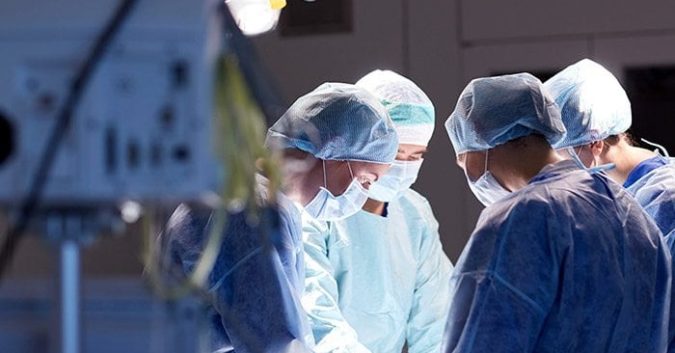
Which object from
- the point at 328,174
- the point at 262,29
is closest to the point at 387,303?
the point at 328,174

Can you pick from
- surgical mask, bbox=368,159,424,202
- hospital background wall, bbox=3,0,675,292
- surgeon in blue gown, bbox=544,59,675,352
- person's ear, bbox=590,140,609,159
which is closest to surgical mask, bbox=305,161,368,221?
surgical mask, bbox=368,159,424,202

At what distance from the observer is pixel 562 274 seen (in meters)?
2.19

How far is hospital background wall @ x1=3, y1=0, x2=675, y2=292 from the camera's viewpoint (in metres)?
4.58

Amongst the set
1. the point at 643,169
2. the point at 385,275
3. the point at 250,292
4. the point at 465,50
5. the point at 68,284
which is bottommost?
the point at 385,275

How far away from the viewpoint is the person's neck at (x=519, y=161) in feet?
7.80

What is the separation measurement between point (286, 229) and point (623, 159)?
3.99 ft

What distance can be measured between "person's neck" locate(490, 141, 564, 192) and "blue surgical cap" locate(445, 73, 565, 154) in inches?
0.9

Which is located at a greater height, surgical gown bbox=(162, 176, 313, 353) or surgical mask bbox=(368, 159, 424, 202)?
surgical mask bbox=(368, 159, 424, 202)

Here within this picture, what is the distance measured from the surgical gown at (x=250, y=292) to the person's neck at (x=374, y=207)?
3.24ft

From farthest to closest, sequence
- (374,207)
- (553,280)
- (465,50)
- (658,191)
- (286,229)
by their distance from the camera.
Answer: (465,50)
(374,207)
(658,191)
(286,229)
(553,280)

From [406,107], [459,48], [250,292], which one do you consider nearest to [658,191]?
[406,107]

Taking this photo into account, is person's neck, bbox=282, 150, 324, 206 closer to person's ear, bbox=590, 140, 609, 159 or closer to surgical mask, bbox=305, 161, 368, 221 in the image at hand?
surgical mask, bbox=305, 161, 368, 221

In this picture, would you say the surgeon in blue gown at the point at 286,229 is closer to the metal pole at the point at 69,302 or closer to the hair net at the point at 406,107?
the hair net at the point at 406,107

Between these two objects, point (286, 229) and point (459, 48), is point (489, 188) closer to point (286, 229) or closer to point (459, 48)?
point (286, 229)
